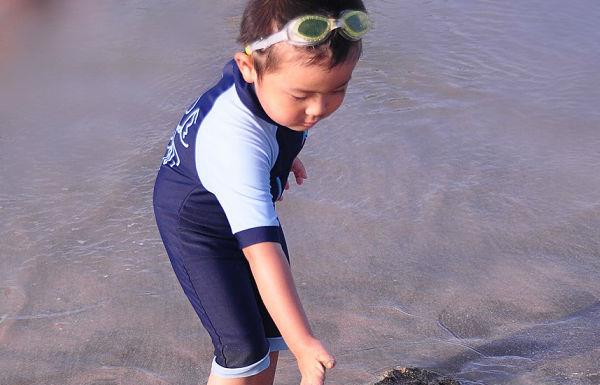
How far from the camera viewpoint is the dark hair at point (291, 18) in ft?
7.09

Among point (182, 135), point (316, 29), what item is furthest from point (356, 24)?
point (182, 135)

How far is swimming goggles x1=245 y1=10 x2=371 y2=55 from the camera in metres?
2.14

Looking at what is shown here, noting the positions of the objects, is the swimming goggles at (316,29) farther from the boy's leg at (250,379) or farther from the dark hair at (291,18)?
the boy's leg at (250,379)

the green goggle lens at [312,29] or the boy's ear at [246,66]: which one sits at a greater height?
the green goggle lens at [312,29]

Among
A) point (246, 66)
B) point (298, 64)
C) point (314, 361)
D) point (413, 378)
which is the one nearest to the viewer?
point (314, 361)

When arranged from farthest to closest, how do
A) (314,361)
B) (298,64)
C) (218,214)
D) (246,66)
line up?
(218,214)
(246,66)
(298,64)
(314,361)

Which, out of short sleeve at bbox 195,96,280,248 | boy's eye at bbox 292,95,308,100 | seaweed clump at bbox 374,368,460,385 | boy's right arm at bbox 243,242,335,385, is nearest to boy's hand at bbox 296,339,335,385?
boy's right arm at bbox 243,242,335,385

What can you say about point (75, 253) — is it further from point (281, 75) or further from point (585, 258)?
point (585, 258)

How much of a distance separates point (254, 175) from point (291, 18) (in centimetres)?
38

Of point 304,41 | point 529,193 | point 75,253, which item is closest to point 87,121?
point 75,253

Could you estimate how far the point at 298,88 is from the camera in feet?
7.19

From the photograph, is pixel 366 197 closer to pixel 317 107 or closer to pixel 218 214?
pixel 218 214

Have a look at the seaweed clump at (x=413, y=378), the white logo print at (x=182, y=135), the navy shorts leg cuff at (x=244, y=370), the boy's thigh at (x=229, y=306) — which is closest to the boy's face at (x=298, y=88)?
the white logo print at (x=182, y=135)

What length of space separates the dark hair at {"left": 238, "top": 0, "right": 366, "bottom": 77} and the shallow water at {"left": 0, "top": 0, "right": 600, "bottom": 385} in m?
1.25
